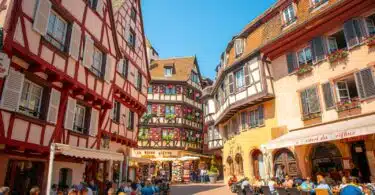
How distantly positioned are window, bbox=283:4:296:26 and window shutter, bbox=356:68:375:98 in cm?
541

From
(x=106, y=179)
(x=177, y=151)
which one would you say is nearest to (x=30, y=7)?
(x=106, y=179)

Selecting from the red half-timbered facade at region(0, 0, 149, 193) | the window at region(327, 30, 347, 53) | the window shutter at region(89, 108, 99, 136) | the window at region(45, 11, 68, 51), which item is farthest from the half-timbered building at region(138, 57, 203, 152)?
the window at region(45, 11, 68, 51)

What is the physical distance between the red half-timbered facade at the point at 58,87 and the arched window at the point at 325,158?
10809mm

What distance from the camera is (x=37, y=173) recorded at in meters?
9.24

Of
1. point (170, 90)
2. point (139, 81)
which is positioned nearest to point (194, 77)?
point (170, 90)

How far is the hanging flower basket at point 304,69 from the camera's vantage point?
1446cm

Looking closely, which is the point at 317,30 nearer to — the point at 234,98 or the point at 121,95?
the point at 234,98

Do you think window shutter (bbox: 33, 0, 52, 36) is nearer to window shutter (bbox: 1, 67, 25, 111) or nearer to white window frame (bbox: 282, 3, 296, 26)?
window shutter (bbox: 1, 67, 25, 111)

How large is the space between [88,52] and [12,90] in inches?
157

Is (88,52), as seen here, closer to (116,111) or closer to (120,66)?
(120,66)

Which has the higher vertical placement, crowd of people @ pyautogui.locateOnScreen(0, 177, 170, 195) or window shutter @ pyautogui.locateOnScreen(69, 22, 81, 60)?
window shutter @ pyautogui.locateOnScreen(69, 22, 81, 60)

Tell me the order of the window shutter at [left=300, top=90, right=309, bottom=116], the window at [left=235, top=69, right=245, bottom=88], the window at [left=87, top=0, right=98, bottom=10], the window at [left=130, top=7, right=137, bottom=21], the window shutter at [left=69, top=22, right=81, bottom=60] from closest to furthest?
1. the window shutter at [left=69, top=22, right=81, bottom=60]
2. the window at [left=87, top=0, right=98, bottom=10]
3. the window shutter at [left=300, top=90, right=309, bottom=116]
4. the window at [left=130, top=7, right=137, bottom=21]
5. the window at [left=235, top=69, right=245, bottom=88]

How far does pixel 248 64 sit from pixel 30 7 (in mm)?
13149

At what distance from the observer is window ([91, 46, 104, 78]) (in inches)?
475
